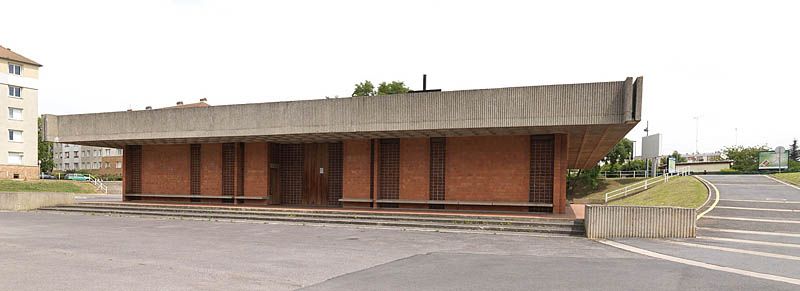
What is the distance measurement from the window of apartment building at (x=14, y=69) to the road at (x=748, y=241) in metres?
50.0

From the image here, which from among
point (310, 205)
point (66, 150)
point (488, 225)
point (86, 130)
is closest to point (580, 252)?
point (488, 225)

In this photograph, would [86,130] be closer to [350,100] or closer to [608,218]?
[350,100]

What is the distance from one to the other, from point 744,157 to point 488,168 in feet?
249

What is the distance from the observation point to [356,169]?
17.9 m

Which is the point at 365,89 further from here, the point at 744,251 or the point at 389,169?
the point at 744,251

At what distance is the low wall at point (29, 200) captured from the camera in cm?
2033

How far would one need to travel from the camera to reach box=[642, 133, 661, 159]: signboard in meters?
36.9

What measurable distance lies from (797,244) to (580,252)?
216 inches

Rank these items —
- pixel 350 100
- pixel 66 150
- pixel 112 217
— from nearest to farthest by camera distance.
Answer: pixel 350 100 < pixel 112 217 < pixel 66 150

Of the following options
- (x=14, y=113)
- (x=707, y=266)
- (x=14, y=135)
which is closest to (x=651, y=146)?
(x=707, y=266)

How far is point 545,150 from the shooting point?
50.6 feet

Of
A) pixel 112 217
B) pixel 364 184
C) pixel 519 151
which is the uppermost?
pixel 519 151

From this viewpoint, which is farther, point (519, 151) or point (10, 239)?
point (519, 151)

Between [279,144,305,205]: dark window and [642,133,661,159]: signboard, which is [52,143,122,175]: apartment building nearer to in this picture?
[279,144,305,205]: dark window
